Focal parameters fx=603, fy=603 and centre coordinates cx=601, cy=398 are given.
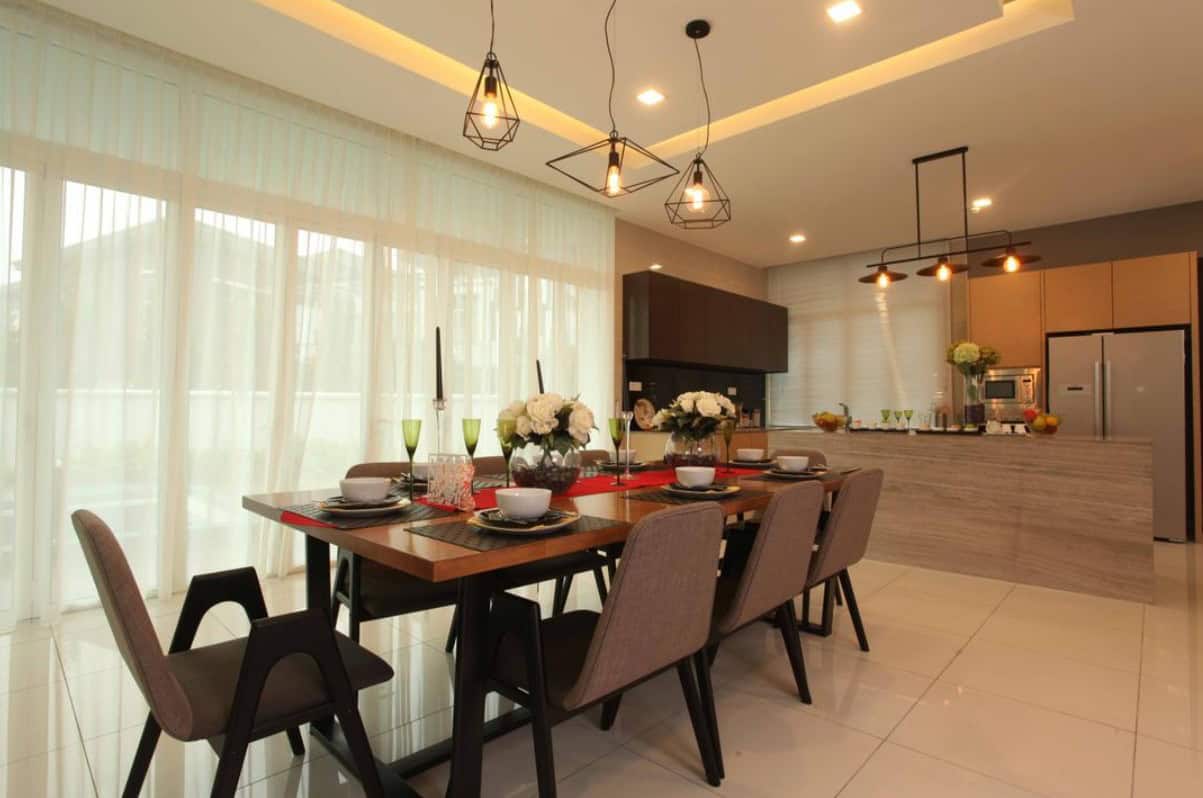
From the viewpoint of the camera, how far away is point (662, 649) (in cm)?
143

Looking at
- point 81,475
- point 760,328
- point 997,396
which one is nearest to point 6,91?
point 81,475

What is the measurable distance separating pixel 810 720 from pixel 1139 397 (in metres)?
4.53

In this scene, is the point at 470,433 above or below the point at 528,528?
above

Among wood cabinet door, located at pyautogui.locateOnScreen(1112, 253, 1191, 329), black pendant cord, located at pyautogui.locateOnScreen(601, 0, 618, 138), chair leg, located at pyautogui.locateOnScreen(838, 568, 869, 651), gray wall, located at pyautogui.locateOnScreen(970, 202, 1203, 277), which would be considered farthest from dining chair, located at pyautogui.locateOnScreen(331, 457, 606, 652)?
gray wall, located at pyautogui.locateOnScreen(970, 202, 1203, 277)

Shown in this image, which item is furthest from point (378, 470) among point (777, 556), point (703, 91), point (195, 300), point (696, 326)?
point (696, 326)

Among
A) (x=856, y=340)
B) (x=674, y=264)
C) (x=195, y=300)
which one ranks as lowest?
(x=195, y=300)

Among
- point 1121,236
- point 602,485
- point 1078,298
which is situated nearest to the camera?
point 602,485

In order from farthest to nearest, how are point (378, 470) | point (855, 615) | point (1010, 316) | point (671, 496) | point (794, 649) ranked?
point (1010, 316) → point (855, 615) → point (378, 470) → point (794, 649) → point (671, 496)

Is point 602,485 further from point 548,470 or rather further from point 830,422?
point 830,422

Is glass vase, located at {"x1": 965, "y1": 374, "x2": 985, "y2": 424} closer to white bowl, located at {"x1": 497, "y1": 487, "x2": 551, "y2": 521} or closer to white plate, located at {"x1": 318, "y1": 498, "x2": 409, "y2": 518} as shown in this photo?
white bowl, located at {"x1": 497, "y1": 487, "x2": 551, "y2": 521}

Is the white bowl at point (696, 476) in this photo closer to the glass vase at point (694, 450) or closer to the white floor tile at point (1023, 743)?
the glass vase at point (694, 450)

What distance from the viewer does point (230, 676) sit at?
1.33 metres

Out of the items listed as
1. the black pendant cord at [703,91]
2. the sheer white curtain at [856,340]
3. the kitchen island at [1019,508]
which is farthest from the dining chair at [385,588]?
the sheer white curtain at [856,340]

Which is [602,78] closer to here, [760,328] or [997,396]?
[760,328]
